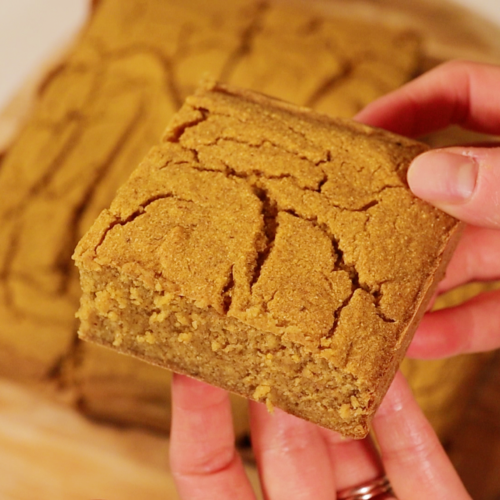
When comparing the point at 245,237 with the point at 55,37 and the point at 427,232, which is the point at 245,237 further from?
the point at 55,37

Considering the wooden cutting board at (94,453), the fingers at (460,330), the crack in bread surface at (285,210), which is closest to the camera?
the crack in bread surface at (285,210)

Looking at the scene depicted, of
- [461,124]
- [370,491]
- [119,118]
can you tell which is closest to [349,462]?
[370,491]

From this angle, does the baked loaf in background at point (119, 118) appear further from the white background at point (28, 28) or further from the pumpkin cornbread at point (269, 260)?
the pumpkin cornbread at point (269, 260)

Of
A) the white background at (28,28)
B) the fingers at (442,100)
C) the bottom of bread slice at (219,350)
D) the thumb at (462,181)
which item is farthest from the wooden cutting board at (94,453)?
the white background at (28,28)

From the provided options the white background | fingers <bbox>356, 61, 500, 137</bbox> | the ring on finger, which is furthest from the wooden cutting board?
the white background

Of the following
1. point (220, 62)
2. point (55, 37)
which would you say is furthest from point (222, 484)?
point (55, 37)

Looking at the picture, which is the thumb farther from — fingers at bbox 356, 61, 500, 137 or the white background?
the white background
